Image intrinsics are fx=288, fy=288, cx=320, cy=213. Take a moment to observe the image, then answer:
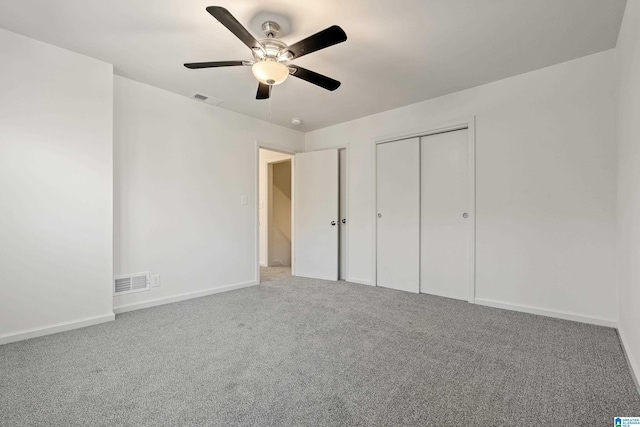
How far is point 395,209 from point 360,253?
33.8 inches

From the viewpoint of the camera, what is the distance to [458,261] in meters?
3.46

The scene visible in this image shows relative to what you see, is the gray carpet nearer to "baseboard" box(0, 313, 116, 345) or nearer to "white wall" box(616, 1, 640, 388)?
"baseboard" box(0, 313, 116, 345)

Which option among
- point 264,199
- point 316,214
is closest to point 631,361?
point 316,214

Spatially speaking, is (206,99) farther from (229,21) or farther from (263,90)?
(229,21)

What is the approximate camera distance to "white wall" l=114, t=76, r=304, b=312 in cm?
309

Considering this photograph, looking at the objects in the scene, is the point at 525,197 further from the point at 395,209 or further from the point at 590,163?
the point at 395,209

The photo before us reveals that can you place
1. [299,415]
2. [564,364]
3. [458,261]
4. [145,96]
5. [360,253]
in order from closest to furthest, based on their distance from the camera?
[299,415]
[564,364]
[145,96]
[458,261]
[360,253]

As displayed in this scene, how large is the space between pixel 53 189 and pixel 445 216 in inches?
159

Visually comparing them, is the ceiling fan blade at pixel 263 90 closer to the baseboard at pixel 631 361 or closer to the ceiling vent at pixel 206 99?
the ceiling vent at pixel 206 99

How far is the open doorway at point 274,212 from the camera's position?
5.70 metres

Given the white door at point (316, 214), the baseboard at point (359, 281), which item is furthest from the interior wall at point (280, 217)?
the baseboard at point (359, 281)

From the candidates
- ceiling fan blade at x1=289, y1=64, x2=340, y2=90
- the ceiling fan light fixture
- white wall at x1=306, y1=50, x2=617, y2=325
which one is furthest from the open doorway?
white wall at x1=306, y1=50, x2=617, y2=325

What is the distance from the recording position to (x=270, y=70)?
2.07 meters

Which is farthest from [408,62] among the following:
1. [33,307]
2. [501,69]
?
[33,307]
